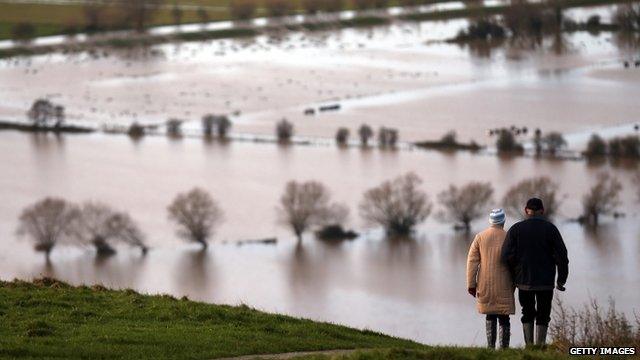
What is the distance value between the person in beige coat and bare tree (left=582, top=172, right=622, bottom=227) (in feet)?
33.6

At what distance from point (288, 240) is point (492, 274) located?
32.6ft

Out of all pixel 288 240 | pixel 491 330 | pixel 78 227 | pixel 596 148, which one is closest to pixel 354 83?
pixel 596 148

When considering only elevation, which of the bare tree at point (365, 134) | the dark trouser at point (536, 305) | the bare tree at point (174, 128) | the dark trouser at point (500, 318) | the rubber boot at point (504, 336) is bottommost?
the bare tree at point (365, 134)

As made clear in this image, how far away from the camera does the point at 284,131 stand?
20125 millimetres

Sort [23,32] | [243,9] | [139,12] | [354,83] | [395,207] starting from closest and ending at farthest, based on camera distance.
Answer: [395,207], [354,83], [23,32], [139,12], [243,9]

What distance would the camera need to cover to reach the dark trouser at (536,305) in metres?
4.65

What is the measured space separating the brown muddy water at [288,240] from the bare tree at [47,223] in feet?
0.49

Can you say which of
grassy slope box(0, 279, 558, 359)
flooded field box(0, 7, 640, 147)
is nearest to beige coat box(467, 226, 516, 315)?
grassy slope box(0, 279, 558, 359)

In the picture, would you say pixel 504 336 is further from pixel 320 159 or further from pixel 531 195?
pixel 320 159

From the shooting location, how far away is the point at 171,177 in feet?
58.0

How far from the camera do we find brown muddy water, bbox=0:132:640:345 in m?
11.7

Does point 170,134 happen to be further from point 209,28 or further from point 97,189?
point 209,28

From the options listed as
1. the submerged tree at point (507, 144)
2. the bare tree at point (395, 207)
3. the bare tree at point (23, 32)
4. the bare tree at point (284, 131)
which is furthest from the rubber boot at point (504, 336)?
the bare tree at point (23, 32)

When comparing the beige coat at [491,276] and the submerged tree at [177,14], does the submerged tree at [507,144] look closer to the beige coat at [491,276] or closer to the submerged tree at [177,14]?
the beige coat at [491,276]
